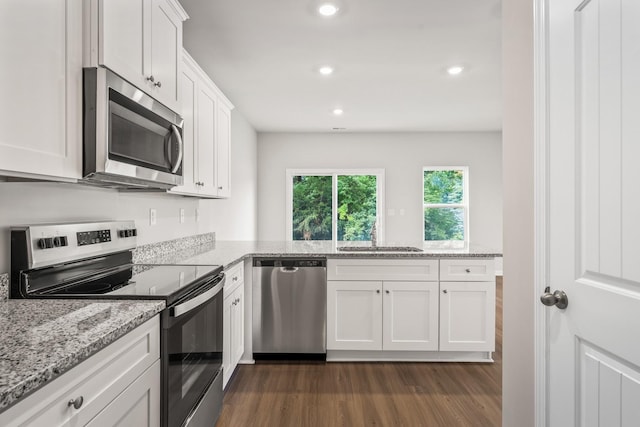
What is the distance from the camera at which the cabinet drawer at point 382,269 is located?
9.54 feet

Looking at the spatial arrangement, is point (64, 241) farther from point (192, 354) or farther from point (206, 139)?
point (206, 139)

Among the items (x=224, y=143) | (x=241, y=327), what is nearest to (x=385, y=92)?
(x=224, y=143)

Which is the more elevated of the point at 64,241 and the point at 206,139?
the point at 206,139

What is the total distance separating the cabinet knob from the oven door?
44cm

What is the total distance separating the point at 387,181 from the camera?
6629mm

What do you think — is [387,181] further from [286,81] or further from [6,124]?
[6,124]

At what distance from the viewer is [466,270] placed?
2912mm

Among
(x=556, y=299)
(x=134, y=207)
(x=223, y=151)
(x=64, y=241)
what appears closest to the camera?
(x=556, y=299)

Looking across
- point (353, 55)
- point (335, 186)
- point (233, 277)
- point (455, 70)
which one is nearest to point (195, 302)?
point (233, 277)

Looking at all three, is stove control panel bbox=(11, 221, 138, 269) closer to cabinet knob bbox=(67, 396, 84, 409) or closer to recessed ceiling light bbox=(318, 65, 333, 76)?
cabinet knob bbox=(67, 396, 84, 409)

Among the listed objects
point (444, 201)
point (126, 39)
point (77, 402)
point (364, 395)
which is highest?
point (126, 39)

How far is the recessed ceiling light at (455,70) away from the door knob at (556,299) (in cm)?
286

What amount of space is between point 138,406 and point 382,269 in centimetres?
201

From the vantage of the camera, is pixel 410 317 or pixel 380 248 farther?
pixel 380 248
